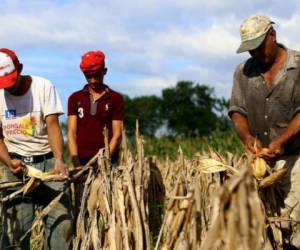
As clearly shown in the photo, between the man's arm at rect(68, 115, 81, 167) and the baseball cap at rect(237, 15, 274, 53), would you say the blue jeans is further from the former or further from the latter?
the baseball cap at rect(237, 15, 274, 53)

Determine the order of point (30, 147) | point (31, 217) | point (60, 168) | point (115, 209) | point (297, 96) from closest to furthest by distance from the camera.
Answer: point (115, 209)
point (297, 96)
point (60, 168)
point (30, 147)
point (31, 217)

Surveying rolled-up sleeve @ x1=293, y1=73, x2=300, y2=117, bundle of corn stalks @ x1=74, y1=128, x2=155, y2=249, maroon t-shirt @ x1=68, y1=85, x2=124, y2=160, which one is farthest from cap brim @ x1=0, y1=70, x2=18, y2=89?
rolled-up sleeve @ x1=293, y1=73, x2=300, y2=117

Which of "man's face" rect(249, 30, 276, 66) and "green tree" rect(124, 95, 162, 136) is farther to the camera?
"green tree" rect(124, 95, 162, 136)

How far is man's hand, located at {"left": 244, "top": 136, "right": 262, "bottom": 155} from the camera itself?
18.0 ft

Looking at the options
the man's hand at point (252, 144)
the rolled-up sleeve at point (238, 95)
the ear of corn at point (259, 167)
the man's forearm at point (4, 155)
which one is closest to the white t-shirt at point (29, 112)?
the man's forearm at point (4, 155)

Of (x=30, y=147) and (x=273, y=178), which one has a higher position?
(x=30, y=147)

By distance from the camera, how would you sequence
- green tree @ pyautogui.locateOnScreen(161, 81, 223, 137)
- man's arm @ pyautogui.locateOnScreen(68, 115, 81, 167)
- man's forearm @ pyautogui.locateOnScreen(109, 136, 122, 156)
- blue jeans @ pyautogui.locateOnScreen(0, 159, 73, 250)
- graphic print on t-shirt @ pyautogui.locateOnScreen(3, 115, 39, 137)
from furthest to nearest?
1. green tree @ pyautogui.locateOnScreen(161, 81, 223, 137)
2. man's arm @ pyautogui.locateOnScreen(68, 115, 81, 167)
3. man's forearm @ pyautogui.locateOnScreen(109, 136, 122, 156)
4. blue jeans @ pyautogui.locateOnScreen(0, 159, 73, 250)
5. graphic print on t-shirt @ pyautogui.locateOnScreen(3, 115, 39, 137)

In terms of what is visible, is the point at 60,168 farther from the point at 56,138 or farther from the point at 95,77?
the point at 95,77

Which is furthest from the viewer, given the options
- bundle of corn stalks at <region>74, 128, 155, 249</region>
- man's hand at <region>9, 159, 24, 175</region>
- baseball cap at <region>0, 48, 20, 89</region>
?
man's hand at <region>9, 159, 24, 175</region>

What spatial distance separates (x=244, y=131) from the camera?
5.77 m

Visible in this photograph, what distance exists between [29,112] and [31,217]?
87 centimetres

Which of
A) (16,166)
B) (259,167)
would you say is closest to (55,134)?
(16,166)

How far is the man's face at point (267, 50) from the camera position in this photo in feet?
17.7

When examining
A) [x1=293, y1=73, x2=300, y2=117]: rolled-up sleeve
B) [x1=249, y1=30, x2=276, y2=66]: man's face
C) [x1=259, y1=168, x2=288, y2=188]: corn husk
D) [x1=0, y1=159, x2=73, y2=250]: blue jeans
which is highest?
[x1=249, y1=30, x2=276, y2=66]: man's face
